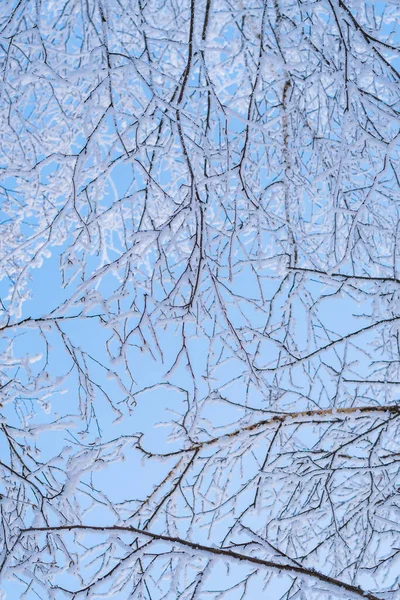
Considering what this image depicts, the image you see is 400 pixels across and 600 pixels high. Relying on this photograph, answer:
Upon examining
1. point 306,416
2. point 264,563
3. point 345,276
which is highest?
point 345,276

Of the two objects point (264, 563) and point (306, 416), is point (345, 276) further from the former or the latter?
point (264, 563)

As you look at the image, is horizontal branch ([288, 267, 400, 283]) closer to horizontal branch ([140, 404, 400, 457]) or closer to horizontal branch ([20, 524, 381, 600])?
horizontal branch ([140, 404, 400, 457])

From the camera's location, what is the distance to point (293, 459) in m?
2.59

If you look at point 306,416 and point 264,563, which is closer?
point 264,563

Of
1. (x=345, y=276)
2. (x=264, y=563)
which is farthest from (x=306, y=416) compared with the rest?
(x=264, y=563)

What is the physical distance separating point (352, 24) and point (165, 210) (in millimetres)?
1738

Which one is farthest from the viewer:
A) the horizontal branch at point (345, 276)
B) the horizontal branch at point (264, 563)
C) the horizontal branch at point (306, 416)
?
the horizontal branch at point (306, 416)

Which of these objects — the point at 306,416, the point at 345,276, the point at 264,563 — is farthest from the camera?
the point at 306,416

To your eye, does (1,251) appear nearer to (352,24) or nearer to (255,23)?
(255,23)

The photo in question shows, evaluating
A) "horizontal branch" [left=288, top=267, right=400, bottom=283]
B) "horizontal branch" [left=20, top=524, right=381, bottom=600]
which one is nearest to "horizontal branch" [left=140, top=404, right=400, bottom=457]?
"horizontal branch" [left=288, top=267, right=400, bottom=283]

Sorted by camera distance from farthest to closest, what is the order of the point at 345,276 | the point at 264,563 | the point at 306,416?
the point at 306,416
the point at 345,276
the point at 264,563

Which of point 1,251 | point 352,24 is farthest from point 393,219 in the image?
point 1,251

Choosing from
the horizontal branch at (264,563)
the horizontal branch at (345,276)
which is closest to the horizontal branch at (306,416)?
the horizontal branch at (345,276)

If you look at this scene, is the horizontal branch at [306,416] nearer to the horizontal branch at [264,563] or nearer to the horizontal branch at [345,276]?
the horizontal branch at [345,276]
